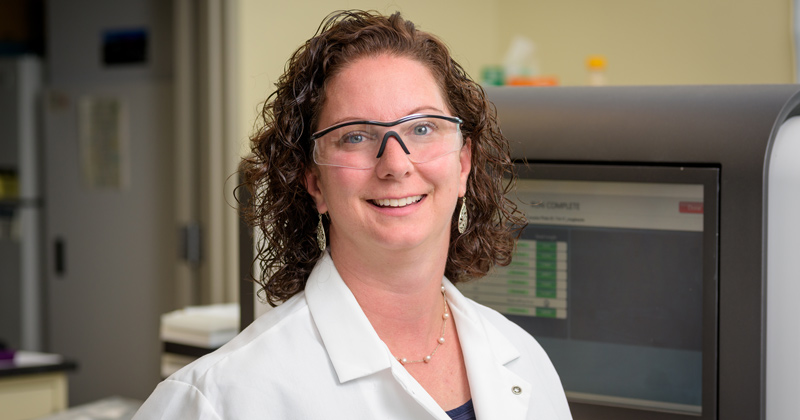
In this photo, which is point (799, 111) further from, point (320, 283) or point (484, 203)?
point (320, 283)

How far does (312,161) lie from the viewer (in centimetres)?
103

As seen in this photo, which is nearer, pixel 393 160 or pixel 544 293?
pixel 393 160

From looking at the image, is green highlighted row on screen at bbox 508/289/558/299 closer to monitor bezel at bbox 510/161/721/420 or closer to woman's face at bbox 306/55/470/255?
monitor bezel at bbox 510/161/721/420

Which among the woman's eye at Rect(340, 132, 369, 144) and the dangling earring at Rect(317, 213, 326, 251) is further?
the dangling earring at Rect(317, 213, 326, 251)

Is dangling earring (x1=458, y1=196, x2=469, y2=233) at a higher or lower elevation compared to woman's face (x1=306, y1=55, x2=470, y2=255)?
lower

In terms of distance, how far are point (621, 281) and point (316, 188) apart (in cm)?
57

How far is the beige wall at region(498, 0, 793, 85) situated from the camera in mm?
3303

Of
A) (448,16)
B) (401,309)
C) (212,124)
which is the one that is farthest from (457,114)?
(448,16)

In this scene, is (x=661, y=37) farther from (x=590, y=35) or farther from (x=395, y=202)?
(x=395, y=202)

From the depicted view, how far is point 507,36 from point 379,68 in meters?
3.20

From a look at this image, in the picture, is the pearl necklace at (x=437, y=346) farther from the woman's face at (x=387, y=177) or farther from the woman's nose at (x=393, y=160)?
the woman's nose at (x=393, y=160)

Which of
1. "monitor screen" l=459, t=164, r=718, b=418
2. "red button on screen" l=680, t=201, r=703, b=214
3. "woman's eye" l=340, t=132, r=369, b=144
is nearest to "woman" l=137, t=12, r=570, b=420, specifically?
"woman's eye" l=340, t=132, r=369, b=144

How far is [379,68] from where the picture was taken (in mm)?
980

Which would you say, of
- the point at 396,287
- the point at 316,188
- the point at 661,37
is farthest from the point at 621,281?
the point at 661,37
